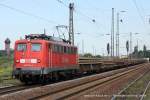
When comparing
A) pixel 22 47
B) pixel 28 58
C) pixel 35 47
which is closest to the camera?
pixel 28 58

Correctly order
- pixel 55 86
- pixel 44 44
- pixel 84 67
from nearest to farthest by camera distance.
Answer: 1. pixel 55 86
2. pixel 44 44
3. pixel 84 67

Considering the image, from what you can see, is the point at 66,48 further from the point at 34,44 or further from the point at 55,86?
the point at 55,86

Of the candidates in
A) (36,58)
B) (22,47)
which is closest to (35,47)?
(36,58)

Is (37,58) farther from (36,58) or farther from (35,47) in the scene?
(35,47)

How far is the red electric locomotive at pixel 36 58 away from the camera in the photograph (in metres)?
27.8

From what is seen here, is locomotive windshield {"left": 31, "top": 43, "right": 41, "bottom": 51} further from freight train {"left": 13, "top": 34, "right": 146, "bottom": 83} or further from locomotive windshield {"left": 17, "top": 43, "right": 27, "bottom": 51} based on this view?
locomotive windshield {"left": 17, "top": 43, "right": 27, "bottom": 51}

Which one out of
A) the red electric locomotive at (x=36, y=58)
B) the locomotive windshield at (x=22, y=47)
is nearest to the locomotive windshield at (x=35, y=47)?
the red electric locomotive at (x=36, y=58)

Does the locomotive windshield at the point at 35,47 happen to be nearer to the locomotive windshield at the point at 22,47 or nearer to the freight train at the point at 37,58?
the freight train at the point at 37,58

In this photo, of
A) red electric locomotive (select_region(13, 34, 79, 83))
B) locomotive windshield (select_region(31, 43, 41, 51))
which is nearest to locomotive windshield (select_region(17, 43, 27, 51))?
red electric locomotive (select_region(13, 34, 79, 83))

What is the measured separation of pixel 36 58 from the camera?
28.2m

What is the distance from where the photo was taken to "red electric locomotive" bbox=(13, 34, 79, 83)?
27797 mm

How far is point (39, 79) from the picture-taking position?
28.6 meters

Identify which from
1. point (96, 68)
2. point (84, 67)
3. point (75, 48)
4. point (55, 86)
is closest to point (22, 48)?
point (55, 86)

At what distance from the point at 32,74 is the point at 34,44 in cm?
223
